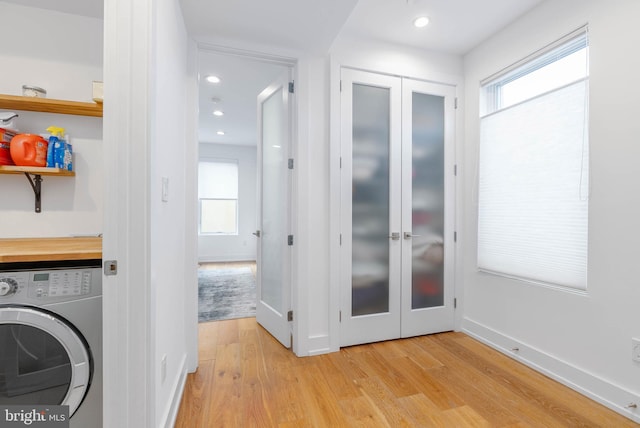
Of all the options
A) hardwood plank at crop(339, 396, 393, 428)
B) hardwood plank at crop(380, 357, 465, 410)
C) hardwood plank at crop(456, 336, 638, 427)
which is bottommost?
hardwood plank at crop(456, 336, 638, 427)

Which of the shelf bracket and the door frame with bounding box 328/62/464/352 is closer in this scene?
the shelf bracket

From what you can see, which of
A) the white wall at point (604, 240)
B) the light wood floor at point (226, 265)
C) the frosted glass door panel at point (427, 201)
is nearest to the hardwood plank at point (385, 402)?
the frosted glass door panel at point (427, 201)

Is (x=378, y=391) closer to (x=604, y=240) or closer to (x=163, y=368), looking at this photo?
(x=163, y=368)

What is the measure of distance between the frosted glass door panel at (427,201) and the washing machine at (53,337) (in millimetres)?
2352

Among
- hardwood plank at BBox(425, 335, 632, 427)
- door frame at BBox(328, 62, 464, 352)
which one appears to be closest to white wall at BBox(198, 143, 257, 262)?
door frame at BBox(328, 62, 464, 352)

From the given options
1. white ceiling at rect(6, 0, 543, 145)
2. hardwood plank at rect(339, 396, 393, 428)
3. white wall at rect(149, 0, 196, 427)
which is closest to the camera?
white wall at rect(149, 0, 196, 427)

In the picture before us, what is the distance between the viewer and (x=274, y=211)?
2742 mm

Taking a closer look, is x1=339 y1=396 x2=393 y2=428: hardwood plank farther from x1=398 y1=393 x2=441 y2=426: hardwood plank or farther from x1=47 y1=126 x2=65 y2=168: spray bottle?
x1=47 y1=126 x2=65 y2=168: spray bottle

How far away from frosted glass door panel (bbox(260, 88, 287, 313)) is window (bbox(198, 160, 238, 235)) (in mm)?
3950

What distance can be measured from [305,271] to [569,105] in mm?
2242

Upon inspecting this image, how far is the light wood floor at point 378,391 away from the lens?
1.63 m

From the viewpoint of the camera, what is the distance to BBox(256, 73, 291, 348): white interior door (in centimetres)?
248

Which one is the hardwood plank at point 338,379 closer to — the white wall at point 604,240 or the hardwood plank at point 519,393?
the hardwood plank at point 519,393

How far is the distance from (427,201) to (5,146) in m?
3.03
